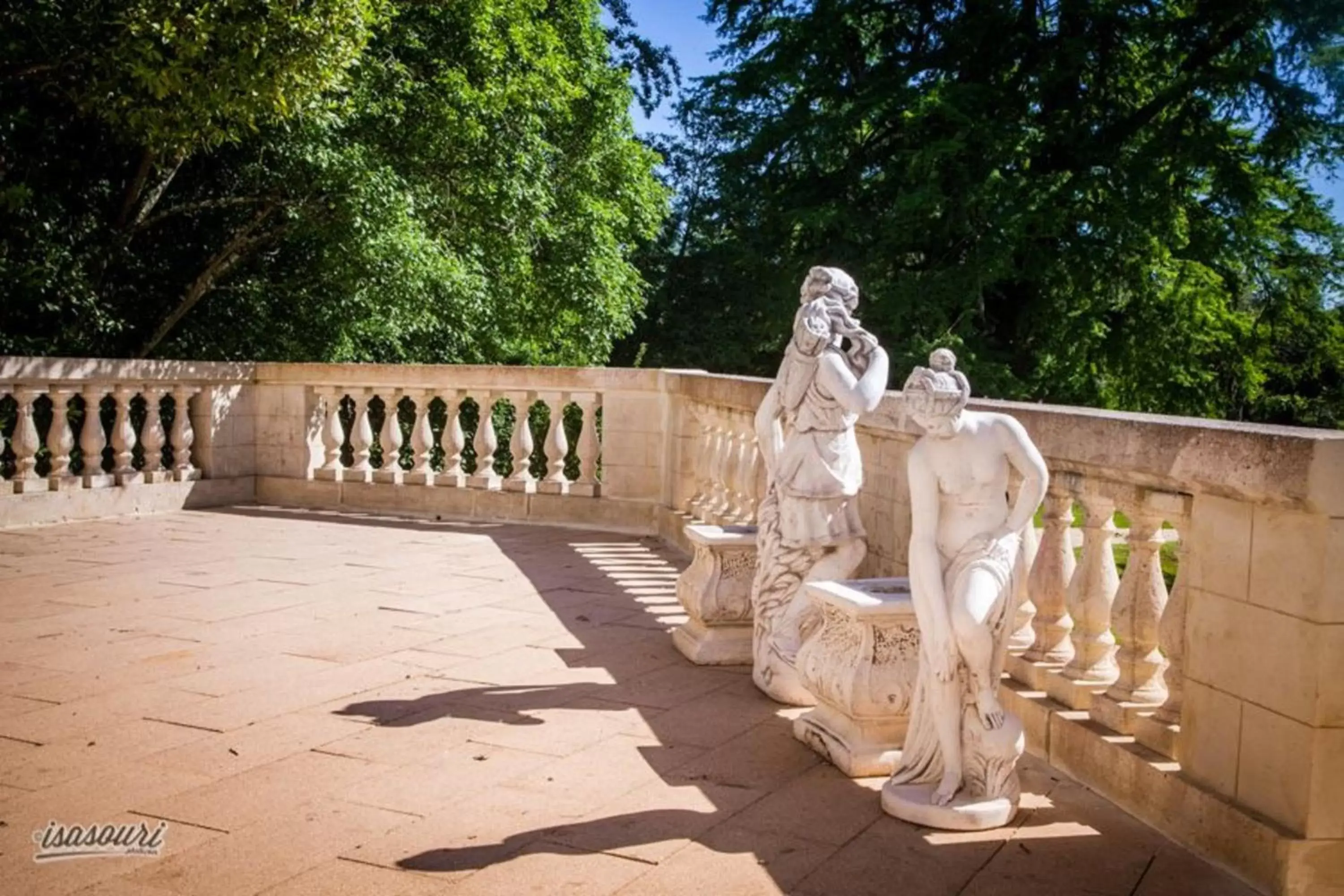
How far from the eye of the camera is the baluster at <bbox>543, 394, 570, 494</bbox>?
1060 centimetres

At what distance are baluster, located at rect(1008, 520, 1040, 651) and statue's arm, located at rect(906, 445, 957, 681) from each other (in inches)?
32.4

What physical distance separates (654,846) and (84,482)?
8480mm

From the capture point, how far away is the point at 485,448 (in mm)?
11141

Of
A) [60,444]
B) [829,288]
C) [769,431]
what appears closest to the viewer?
[829,288]

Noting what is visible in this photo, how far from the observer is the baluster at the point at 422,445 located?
11.4m

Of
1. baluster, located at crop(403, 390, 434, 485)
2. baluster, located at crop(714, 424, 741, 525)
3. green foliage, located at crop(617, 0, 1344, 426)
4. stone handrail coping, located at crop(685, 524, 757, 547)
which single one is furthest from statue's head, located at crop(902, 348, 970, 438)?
green foliage, located at crop(617, 0, 1344, 426)

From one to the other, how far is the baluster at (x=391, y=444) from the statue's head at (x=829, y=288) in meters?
6.69

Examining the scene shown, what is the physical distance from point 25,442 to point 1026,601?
8512 mm

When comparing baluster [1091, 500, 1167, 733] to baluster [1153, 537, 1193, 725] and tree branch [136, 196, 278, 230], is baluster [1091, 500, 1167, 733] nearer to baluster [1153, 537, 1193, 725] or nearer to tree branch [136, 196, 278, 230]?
baluster [1153, 537, 1193, 725]

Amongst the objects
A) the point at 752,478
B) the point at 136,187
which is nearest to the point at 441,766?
the point at 752,478

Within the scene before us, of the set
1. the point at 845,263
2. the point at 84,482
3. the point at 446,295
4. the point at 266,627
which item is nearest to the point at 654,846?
the point at 266,627

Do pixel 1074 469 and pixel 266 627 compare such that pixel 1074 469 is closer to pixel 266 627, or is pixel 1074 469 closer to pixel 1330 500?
pixel 1330 500

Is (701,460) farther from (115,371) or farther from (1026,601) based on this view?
(115,371)

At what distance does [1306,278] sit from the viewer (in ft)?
65.4
